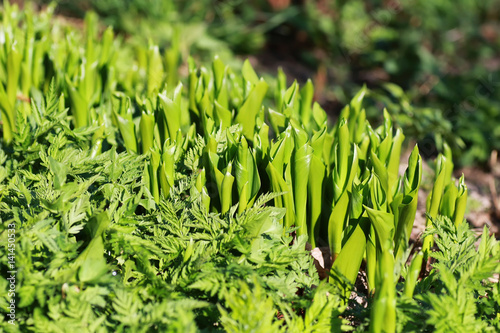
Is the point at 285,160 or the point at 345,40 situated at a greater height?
the point at 285,160

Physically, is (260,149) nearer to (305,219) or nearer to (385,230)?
(305,219)

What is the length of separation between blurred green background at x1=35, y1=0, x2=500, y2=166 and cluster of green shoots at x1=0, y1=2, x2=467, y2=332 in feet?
6.58

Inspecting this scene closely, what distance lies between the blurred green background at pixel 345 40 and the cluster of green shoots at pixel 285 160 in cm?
201

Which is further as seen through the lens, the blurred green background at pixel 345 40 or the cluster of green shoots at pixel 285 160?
the blurred green background at pixel 345 40

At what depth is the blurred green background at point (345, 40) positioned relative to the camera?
15.3 ft

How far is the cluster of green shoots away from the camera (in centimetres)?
194

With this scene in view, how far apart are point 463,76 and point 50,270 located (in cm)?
405

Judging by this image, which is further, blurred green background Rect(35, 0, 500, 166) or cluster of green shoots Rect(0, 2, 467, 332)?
blurred green background Rect(35, 0, 500, 166)

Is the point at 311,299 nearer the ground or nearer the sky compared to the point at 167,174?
nearer the ground

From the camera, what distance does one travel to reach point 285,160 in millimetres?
2051

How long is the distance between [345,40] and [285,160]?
332 cm

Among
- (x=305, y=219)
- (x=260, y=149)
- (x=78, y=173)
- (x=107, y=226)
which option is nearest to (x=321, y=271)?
(x=305, y=219)

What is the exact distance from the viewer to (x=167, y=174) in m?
2.05

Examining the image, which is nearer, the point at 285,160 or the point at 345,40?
the point at 285,160
